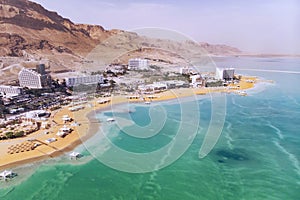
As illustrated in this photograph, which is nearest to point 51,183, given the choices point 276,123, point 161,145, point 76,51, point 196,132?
point 161,145

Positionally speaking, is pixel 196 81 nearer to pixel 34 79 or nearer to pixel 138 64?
pixel 138 64

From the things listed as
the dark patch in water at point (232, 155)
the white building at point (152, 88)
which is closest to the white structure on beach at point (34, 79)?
the white building at point (152, 88)

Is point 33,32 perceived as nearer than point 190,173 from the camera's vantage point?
No

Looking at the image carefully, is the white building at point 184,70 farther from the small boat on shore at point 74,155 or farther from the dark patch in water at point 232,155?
the small boat on shore at point 74,155

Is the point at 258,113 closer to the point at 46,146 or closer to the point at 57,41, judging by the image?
the point at 46,146

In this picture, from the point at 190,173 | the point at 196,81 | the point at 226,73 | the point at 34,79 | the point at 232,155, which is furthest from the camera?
the point at 226,73

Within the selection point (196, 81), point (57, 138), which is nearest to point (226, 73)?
point (196, 81)
